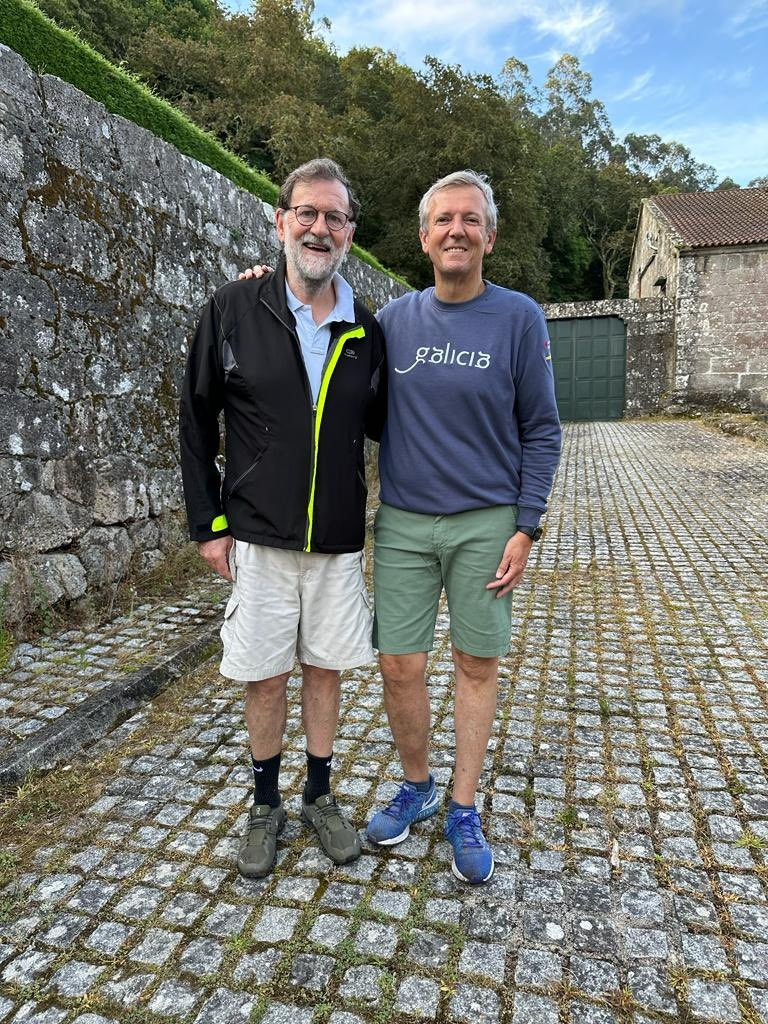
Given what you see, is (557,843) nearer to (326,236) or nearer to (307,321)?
(307,321)

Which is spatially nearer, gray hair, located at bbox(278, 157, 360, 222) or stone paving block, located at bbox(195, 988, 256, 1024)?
stone paving block, located at bbox(195, 988, 256, 1024)

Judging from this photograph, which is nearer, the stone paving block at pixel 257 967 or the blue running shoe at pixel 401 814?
the stone paving block at pixel 257 967

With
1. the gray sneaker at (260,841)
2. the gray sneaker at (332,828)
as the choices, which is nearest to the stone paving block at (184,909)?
the gray sneaker at (260,841)

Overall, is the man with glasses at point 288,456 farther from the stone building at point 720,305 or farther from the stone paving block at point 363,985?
the stone building at point 720,305

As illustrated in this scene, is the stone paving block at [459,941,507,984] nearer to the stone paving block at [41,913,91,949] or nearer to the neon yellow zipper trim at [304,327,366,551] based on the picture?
the stone paving block at [41,913,91,949]

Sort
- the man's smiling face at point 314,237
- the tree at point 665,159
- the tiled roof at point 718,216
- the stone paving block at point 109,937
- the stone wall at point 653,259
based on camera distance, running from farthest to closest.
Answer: the tree at point 665,159 < the stone wall at point 653,259 < the tiled roof at point 718,216 < the man's smiling face at point 314,237 < the stone paving block at point 109,937

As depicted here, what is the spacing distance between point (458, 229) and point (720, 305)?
1981cm

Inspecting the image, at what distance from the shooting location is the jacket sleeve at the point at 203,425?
213cm

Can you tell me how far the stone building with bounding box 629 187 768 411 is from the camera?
18641 mm

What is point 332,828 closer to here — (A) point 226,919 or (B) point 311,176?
(A) point 226,919

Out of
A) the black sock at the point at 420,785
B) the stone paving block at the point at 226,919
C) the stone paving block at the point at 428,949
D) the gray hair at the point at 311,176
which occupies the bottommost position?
the stone paving block at the point at 428,949

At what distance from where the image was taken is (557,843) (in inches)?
91.7

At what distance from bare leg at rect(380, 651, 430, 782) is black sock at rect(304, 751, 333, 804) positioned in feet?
0.89

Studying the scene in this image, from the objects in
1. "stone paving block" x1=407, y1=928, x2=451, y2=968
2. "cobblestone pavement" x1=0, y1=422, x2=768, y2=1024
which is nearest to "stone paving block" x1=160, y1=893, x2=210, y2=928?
"cobblestone pavement" x1=0, y1=422, x2=768, y2=1024
